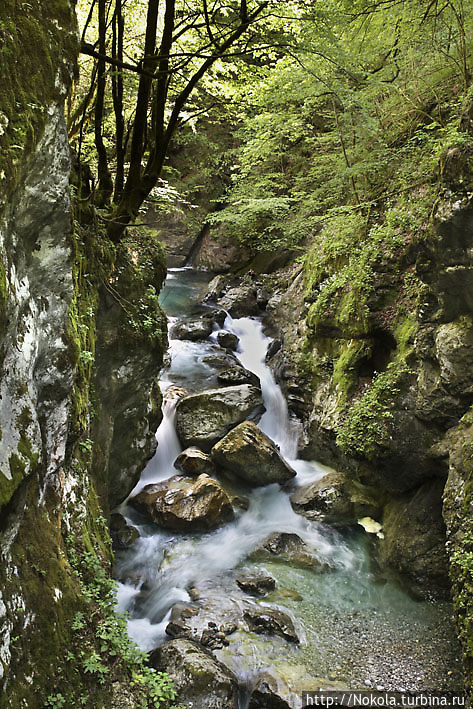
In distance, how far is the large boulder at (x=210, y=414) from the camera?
959 centimetres

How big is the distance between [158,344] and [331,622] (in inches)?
177

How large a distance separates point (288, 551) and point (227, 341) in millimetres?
7026

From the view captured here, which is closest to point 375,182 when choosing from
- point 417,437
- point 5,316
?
point 417,437

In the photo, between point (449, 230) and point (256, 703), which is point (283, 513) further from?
point (449, 230)

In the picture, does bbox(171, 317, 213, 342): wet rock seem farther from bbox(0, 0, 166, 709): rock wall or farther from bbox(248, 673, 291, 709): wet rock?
bbox(248, 673, 291, 709): wet rock

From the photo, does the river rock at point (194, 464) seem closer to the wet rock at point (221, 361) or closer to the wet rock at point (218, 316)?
the wet rock at point (221, 361)

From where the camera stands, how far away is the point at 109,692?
11.7 ft

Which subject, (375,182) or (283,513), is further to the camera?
(375,182)

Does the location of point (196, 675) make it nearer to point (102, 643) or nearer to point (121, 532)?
point (102, 643)

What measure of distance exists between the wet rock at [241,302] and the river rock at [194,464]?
6993mm

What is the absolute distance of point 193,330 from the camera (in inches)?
538

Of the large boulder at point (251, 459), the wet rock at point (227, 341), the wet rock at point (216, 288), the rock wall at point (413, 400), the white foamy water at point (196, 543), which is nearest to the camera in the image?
the rock wall at point (413, 400)

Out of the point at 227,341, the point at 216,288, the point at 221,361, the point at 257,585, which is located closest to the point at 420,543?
the point at 257,585

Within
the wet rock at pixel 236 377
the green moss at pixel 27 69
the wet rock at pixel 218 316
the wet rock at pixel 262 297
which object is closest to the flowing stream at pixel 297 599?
the wet rock at pixel 236 377
